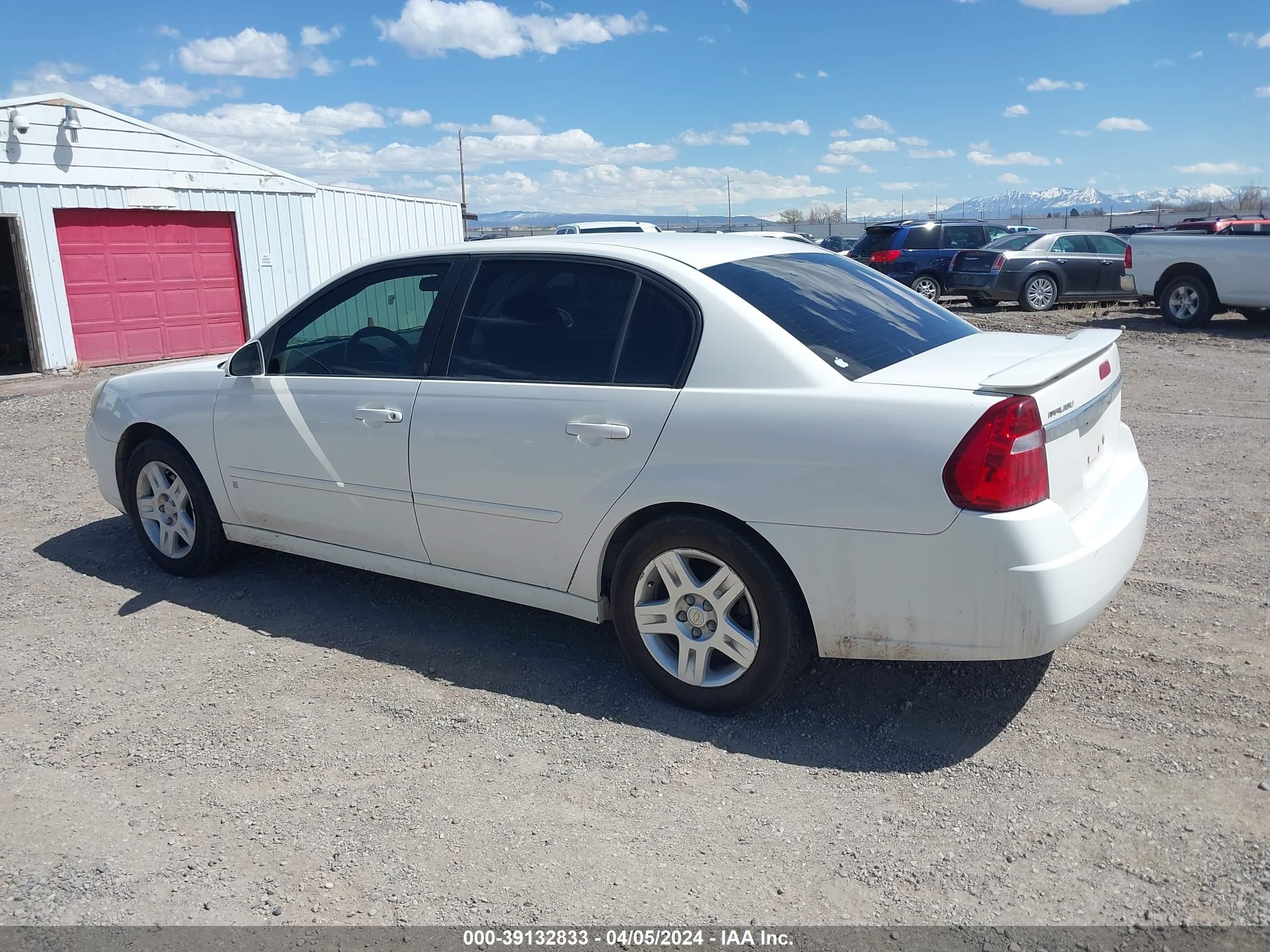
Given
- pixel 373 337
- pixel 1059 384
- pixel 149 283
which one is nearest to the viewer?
pixel 1059 384

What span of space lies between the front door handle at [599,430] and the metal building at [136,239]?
526 inches

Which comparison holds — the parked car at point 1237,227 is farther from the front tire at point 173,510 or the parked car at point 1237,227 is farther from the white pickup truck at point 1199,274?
the front tire at point 173,510

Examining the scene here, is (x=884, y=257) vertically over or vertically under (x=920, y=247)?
under

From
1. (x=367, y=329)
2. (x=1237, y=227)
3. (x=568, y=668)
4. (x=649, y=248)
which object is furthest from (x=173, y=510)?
(x=1237, y=227)

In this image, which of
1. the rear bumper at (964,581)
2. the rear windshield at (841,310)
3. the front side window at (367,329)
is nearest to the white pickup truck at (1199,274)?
the rear windshield at (841,310)

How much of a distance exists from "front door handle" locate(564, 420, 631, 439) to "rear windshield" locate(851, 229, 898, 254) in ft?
61.2

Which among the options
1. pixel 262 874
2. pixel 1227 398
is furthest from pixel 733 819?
pixel 1227 398

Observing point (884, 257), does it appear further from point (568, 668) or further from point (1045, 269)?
point (568, 668)

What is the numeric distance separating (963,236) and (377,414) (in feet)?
64.3

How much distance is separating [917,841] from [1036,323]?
1426 cm

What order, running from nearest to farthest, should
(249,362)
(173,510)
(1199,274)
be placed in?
1. (249,362)
2. (173,510)
3. (1199,274)

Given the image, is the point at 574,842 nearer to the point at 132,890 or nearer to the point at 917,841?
the point at 917,841

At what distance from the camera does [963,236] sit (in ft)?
70.4

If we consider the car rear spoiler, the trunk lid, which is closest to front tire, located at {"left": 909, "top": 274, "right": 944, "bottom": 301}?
the car rear spoiler
